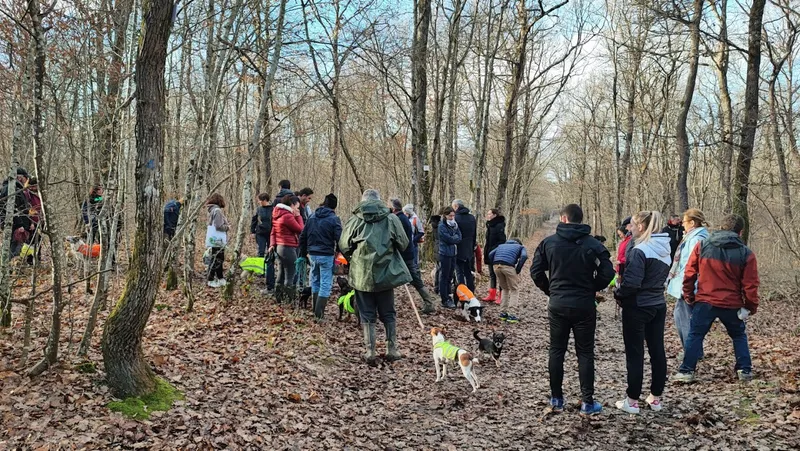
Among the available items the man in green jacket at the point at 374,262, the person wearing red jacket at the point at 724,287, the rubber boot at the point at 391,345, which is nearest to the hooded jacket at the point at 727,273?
the person wearing red jacket at the point at 724,287

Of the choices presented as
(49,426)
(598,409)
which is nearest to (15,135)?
(49,426)

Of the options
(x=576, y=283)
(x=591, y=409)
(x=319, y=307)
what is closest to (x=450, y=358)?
(x=591, y=409)

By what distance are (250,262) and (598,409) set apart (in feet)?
23.3

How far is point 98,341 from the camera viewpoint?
5340 millimetres

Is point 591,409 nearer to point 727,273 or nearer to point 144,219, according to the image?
point 727,273

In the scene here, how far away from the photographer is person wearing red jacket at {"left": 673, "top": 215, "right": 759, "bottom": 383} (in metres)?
5.44

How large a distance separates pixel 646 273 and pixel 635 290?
21 cm

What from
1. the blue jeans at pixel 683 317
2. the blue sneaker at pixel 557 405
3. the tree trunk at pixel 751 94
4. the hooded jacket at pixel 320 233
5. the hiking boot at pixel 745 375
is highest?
the tree trunk at pixel 751 94

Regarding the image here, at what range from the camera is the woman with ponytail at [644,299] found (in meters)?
4.81

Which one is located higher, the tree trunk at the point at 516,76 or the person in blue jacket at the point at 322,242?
the tree trunk at the point at 516,76

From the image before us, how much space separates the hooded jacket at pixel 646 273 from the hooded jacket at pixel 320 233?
4265 millimetres

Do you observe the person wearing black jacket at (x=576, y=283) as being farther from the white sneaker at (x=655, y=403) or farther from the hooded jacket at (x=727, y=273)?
the hooded jacket at (x=727, y=273)

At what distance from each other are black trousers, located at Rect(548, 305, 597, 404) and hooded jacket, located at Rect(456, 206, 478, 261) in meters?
4.96

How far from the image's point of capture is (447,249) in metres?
9.68
